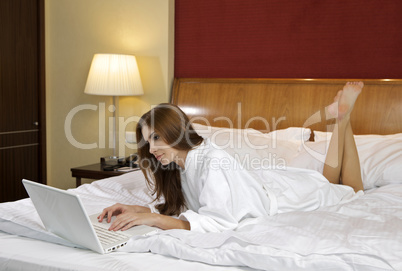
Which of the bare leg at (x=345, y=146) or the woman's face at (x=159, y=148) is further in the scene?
the bare leg at (x=345, y=146)

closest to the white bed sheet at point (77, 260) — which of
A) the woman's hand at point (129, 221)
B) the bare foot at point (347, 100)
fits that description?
the woman's hand at point (129, 221)

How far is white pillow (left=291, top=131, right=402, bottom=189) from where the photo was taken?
8.01 ft

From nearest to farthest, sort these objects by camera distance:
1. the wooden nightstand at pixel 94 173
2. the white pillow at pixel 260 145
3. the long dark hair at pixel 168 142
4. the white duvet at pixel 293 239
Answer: the white duvet at pixel 293 239 → the long dark hair at pixel 168 142 → the white pillow at pixel 260 145 → the wooden nightstand at pixel 94 173

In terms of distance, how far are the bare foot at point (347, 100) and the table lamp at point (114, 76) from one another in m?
1.53

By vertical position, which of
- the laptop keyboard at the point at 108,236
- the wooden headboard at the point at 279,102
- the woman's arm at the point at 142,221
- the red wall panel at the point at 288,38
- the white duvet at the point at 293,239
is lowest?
the laptop keyboard at the point at 108,236

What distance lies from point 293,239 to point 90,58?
2710 millimetres

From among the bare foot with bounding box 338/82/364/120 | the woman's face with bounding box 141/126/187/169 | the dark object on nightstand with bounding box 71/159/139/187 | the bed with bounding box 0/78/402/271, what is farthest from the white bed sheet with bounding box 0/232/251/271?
the dark object on nightstand with bounding box 71/159/139/187

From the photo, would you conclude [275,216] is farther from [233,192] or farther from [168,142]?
[168,142]

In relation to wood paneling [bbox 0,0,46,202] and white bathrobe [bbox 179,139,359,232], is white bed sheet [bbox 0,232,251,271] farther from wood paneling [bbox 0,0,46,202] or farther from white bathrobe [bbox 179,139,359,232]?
wood paneling [bbox 0,0,46,202]

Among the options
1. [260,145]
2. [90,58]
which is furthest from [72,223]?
[90,58]

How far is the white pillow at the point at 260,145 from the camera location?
2715 mm

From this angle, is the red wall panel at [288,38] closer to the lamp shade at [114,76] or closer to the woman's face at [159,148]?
the lamp shade at [114,76]

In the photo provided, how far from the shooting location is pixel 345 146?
250 centimetres

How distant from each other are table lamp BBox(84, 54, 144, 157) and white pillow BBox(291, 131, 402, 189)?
4.49 ft
